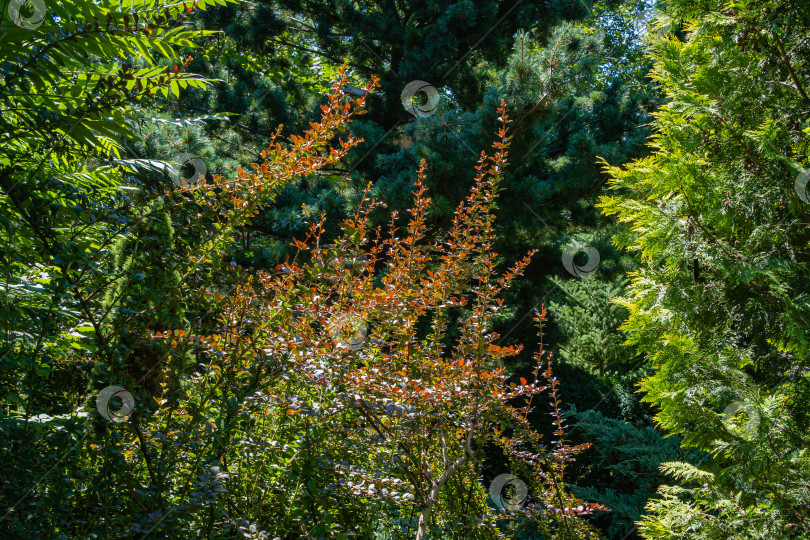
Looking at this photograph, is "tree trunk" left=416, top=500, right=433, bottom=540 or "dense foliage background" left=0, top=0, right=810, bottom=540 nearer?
"dense foliage background" left=0, top=0, right=810, bottom=540

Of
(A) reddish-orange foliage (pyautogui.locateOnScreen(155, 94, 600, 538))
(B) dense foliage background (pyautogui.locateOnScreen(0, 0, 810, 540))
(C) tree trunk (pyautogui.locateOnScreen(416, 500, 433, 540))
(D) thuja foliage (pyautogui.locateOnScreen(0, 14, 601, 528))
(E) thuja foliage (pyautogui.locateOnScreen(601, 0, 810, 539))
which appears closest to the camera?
(D) thuja foliage (pyautogui.locateOnScreen(0, 14, 601, 528))

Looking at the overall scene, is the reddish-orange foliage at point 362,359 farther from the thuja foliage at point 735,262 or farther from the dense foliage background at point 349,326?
the thuja foliage at point 735,262

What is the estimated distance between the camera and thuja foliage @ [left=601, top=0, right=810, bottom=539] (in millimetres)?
2992

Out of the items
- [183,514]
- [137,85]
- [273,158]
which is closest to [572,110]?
[273,158]

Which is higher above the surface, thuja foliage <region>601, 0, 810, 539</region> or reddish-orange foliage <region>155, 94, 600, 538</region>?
thuja foliage <region>601, 0, 810, 539</region>

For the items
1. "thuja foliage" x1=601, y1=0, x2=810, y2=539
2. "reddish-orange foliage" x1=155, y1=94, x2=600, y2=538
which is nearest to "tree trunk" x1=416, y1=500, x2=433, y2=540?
"reddish-orange foliage" x1=155, y1=94, x2=600, y2=538

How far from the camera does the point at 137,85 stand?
79.8 inches

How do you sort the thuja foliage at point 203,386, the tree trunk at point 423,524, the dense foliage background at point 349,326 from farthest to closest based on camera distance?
the tree trunk at point 423,524
the dense foliage background at point 349,326
the thuja foliage at point 203,386

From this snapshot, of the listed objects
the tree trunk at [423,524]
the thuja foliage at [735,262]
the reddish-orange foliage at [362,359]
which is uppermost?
the thuja foliage at [735,262]

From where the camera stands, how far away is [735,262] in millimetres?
3090

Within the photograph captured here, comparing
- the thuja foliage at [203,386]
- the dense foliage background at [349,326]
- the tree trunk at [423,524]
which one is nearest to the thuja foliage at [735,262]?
the dense foliage background at [349,326]

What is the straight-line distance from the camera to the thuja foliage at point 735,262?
2.99 meters

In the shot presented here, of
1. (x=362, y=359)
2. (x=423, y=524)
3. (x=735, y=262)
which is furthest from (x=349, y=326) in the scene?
(x=735, y=262)

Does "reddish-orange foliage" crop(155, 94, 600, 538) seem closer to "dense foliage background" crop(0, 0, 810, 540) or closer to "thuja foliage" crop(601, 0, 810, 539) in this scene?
"dense foliage background" crop(0, 0, 810, 540)
